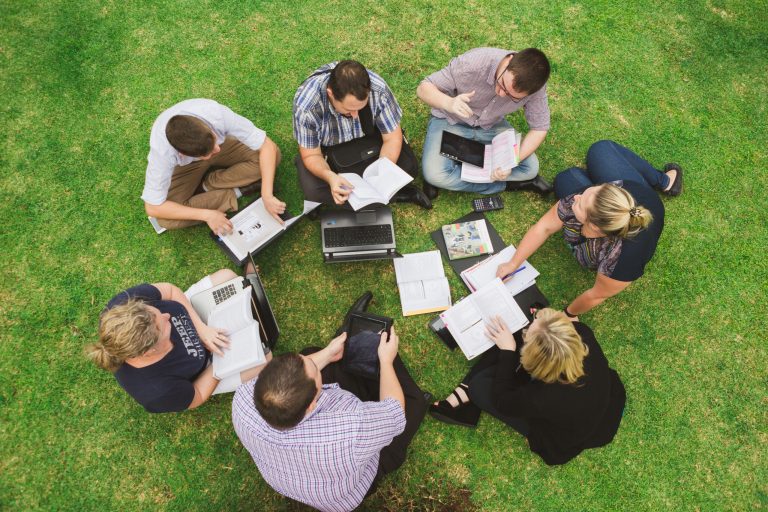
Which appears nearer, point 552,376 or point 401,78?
point 552,376

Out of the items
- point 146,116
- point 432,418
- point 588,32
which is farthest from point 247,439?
point 588,32

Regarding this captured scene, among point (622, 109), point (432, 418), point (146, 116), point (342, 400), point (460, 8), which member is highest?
point (460, 8)

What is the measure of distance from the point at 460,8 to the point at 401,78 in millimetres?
1274

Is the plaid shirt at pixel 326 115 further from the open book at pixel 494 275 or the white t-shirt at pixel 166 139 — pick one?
the open book at pixel 494 275

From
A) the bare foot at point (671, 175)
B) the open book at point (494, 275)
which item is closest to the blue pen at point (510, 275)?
the open book at point (494, 275)

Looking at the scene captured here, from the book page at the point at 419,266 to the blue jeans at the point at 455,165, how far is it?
0.75 metres

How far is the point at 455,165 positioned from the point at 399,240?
0.96 metres

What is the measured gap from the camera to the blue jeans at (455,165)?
4406mm

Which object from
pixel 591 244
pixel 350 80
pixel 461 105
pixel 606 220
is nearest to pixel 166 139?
pixel 350 80

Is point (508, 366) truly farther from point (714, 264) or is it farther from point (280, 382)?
point (714, 264)

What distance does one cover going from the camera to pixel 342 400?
2.91m

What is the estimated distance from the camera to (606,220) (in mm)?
3166

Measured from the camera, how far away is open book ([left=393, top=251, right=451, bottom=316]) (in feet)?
13.8

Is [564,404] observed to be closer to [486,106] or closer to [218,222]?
[486,106]
